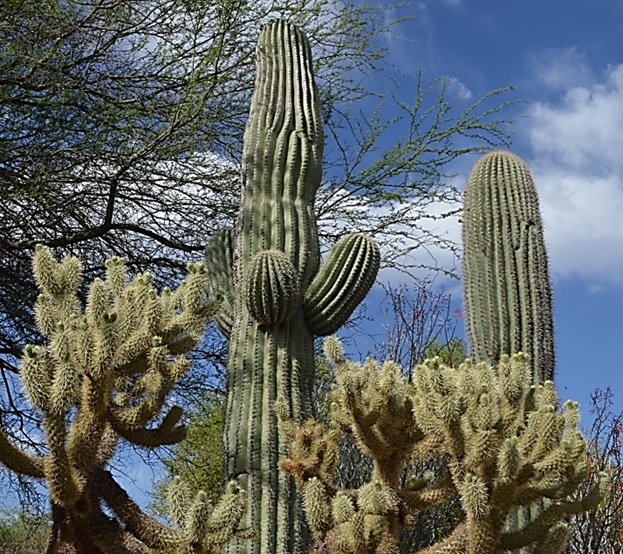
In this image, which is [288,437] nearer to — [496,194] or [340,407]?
[340,407]

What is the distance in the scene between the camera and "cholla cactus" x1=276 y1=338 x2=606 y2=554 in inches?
139

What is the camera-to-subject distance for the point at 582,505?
13.1 feet

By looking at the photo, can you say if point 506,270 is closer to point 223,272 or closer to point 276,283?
point 276,283

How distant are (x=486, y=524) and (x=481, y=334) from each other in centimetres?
159

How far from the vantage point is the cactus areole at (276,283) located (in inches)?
181

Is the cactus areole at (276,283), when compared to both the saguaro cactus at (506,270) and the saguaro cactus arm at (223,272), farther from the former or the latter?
the saguaro cactus at (506,270)

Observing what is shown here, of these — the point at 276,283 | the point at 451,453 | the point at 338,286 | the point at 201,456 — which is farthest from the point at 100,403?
the point at 201,456

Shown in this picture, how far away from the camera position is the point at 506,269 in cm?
512

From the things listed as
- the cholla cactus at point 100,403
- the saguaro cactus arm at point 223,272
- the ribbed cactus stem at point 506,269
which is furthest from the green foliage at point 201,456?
the cholla cactus at point 100,403

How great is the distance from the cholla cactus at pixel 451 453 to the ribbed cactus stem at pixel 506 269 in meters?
1.01

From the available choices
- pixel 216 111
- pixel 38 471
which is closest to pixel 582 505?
pixel 38 471

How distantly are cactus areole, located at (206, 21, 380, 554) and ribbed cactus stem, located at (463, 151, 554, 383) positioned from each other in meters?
0.60

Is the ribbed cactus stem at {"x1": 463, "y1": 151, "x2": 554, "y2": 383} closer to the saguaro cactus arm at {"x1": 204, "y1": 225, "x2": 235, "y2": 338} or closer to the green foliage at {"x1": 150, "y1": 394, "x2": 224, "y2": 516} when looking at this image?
the saguaro cactus arm at {"x1": 204, "y1": 225, "x2": 235, "y2": 338}

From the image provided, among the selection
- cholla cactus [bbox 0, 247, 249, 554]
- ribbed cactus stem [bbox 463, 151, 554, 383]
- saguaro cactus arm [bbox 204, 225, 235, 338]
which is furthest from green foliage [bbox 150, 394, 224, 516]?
cholla cactus [bbox 0, 247, 249, 554]
